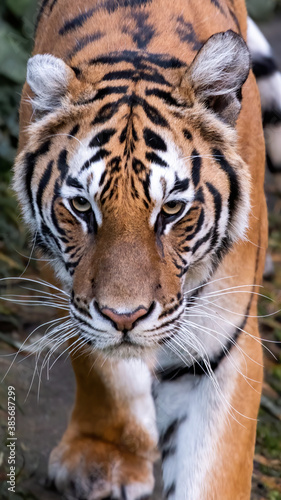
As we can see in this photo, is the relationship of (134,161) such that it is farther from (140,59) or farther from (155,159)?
(140,59)

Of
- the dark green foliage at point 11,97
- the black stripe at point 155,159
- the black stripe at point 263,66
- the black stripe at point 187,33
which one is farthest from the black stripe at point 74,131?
the dark green foliage at point 11,97

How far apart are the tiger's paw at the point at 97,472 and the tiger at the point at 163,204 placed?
0.85ft

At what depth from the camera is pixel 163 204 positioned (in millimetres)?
2105

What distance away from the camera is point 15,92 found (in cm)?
407

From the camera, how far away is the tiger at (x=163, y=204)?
6.86 feet

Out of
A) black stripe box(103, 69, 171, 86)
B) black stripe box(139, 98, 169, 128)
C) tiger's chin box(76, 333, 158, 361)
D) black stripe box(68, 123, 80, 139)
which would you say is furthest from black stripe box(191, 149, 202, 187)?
tiger's chin box(76, 333, 158, 361)

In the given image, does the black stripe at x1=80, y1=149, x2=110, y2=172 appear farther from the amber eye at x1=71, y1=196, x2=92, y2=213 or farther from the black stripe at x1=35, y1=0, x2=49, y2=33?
the black stripe at x1=35, y1=0, x2=49, y2=33

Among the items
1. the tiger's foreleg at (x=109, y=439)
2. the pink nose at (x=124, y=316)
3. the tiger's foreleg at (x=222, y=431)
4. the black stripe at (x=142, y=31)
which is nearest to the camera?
the pink nose at (x=124, y=316)

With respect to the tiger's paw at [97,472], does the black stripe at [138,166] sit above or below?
above

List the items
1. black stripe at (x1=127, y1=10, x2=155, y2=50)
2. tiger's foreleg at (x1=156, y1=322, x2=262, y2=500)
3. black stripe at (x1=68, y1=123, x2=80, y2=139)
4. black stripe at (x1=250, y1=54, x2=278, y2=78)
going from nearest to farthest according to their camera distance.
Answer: black stripe at (x1=68, y1=123, x2=80, y2=139)
black stripe at (x1=127, y1=10, x2=155, y2=50)
tiger's foreleg at (x1=156, y1=322, x2=262, y2=500)
black stripe at (x1=250, y1=54, x2=278, y2=78)

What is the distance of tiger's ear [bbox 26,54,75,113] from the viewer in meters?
2.18

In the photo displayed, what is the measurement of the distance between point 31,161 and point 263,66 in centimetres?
155

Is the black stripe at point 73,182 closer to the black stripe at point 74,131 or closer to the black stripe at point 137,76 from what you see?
the black stripe at point 74,131

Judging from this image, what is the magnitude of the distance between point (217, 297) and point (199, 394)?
0.34 metres
